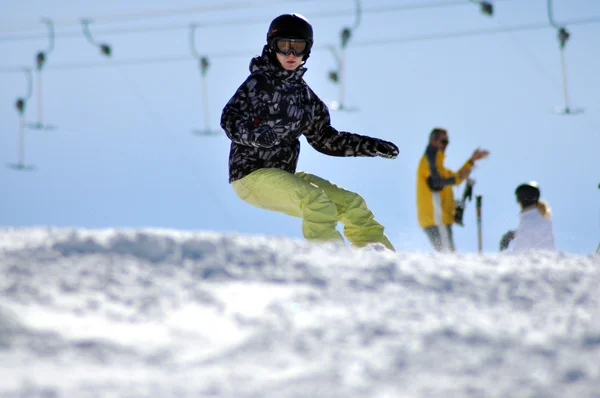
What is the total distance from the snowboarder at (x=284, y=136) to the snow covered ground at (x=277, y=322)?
1.56 m

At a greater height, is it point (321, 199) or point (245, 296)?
point (321, 199)

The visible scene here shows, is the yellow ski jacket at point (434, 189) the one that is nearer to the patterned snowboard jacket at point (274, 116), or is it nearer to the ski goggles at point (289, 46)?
the patterned snowboard jacket at point (274, 116)

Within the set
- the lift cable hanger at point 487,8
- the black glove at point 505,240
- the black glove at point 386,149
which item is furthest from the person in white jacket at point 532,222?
the lift cable hanger at point 487,8

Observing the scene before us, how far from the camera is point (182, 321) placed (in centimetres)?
162

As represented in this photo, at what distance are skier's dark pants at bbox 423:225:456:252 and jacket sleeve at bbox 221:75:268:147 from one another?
294cm

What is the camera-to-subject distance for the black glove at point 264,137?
366cm

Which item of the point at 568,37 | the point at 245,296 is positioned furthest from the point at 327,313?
the point at 568,37

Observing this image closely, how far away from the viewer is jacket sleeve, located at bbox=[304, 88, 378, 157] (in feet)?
13.7

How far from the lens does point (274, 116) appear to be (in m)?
3.99

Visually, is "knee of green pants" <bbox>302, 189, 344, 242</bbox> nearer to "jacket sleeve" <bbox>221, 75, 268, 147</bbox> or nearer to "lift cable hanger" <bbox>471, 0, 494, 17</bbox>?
"jacket sleeve" <bbox>221, 75, 268, 147</bbox>

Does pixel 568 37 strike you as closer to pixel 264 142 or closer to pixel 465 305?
pixel 264 142

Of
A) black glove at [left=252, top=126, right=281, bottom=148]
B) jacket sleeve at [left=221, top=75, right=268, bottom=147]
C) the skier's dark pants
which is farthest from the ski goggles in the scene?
the skier's dark pants

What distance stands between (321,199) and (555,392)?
95.1 inches

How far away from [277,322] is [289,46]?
269 centimetres
